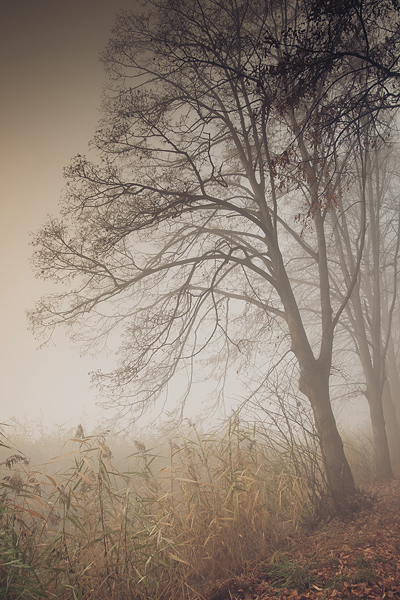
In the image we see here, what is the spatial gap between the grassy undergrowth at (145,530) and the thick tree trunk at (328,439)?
322mm

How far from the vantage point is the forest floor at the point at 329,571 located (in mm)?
1880

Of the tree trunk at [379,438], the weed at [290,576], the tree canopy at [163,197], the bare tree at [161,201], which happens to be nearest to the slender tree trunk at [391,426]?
the tree trunk at [379,438]

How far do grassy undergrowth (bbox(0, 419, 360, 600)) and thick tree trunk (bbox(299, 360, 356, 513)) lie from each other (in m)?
0.32

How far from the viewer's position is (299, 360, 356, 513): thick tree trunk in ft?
11.8

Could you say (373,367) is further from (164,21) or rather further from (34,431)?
(34,431)

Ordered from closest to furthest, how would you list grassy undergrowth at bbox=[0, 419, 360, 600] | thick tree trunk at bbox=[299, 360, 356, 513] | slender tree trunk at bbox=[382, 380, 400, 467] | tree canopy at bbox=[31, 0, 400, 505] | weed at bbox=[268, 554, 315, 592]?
1. grassy undergrowth at bbox=[0, 419, 360, 600]
2. weed at bbox=[268, 554, 315, 592]
3. thick tree trunk at bbox=[299, 360, 356, 513]
4. tree canopy at bbox=[31, 0, 400, 505]
5. slender tree trunk at bbox=[382, 380, 400, 467]

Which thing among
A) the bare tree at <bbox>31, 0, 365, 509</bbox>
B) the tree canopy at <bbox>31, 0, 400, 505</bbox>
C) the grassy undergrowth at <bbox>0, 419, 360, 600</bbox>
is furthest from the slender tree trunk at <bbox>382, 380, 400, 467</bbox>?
the grassy undergrowth at <bbox>0, 419, 360, 600</bbox>

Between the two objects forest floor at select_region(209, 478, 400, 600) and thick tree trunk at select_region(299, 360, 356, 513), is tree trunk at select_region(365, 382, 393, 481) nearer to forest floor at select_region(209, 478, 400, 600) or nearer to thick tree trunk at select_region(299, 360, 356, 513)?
thick tree trunk at select_region(299, 360, 356, 513)

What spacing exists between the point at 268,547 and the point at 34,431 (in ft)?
25.9

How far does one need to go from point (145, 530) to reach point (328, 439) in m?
3.00

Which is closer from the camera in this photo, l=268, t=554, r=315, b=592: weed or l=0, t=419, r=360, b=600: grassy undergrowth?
l=0, t=419, r=360, b=600: grassy undergrowth

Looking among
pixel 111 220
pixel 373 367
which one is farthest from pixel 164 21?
pixel 373 367

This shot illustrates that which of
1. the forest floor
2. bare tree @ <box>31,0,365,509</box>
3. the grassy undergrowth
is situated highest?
bare tree @ <box>31,0,365,509</box>

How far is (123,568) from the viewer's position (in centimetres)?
200
